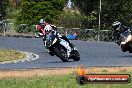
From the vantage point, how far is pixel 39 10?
44281 mm

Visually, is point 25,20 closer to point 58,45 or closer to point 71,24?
point 71,24

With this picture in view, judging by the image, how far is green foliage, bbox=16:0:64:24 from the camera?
4394 centimetres

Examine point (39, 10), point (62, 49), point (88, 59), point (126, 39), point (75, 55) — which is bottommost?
point (88, 59)

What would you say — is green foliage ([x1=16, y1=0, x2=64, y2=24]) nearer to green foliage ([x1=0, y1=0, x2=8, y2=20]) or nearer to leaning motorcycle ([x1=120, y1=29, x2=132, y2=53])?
green foliage ([x1=0, y1=0, x2=8, y2=20])

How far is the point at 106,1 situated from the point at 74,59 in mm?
20712

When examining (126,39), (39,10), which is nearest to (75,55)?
(126,39)

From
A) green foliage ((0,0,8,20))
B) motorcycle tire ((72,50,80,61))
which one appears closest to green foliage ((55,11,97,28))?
green foliage ((0,0,8,20))

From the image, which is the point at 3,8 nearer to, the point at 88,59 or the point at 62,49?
the point at 88,59

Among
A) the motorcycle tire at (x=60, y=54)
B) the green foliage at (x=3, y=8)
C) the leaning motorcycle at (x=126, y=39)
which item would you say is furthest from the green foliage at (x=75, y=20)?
the leaning motorcycle at (x=126, y=39)

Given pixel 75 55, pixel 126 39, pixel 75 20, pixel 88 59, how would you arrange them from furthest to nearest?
pixel 75 20, pixel 88 59, pixel 75 55, pixel 126 39

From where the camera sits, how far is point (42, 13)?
4406 cm

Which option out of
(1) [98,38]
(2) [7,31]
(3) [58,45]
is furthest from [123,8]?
(3) [58,45]

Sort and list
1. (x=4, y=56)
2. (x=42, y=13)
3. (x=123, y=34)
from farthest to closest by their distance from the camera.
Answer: (x=42, y=13)
(x=4, y=56)
(x=123, y=34)

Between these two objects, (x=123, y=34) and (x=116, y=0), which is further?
(x=116, y=0)
